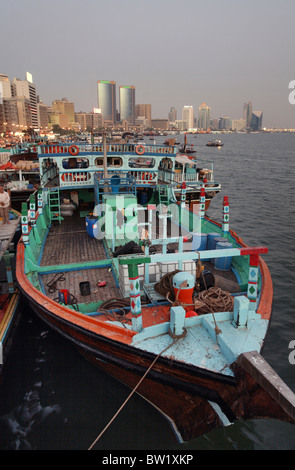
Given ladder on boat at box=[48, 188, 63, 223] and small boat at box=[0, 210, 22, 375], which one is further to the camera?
ladder on boat at box=[48, 188, 63, 223]

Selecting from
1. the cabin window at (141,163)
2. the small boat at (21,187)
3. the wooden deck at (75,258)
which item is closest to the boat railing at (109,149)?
the cabin window at (141,163)

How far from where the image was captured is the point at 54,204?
15047 mm

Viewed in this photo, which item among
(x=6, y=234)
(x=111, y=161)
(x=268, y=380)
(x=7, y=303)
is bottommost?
(x=7, y=303)

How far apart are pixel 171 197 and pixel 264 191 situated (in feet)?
93.5

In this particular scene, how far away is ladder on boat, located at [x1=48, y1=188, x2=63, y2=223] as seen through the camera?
47.4 feet

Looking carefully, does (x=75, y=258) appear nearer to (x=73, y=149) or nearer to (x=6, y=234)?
(x=6, y=234)

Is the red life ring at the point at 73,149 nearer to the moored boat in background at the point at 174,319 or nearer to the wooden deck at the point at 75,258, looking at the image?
the wooden deck at the point at 75,258

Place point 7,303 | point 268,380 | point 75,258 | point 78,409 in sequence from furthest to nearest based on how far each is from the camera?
point 75,258 < point 7,303 < point 78,409 < point 268,380

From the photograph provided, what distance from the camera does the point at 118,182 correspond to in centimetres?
1398

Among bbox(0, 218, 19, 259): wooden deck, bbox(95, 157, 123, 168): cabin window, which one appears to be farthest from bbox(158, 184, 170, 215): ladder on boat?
bbox(0, 218, 19, 259): wooden deck

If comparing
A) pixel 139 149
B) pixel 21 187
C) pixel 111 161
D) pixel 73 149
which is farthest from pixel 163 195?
pixel 21 187

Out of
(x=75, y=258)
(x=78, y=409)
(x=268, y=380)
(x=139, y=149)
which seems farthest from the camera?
(x=139, y=149)

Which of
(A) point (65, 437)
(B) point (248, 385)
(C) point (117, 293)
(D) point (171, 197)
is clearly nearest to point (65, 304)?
(C) point (117, 293)

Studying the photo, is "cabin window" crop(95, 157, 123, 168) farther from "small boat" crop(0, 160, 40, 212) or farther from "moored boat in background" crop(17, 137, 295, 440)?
"small boat" crop(0, 160, 40, 212)
